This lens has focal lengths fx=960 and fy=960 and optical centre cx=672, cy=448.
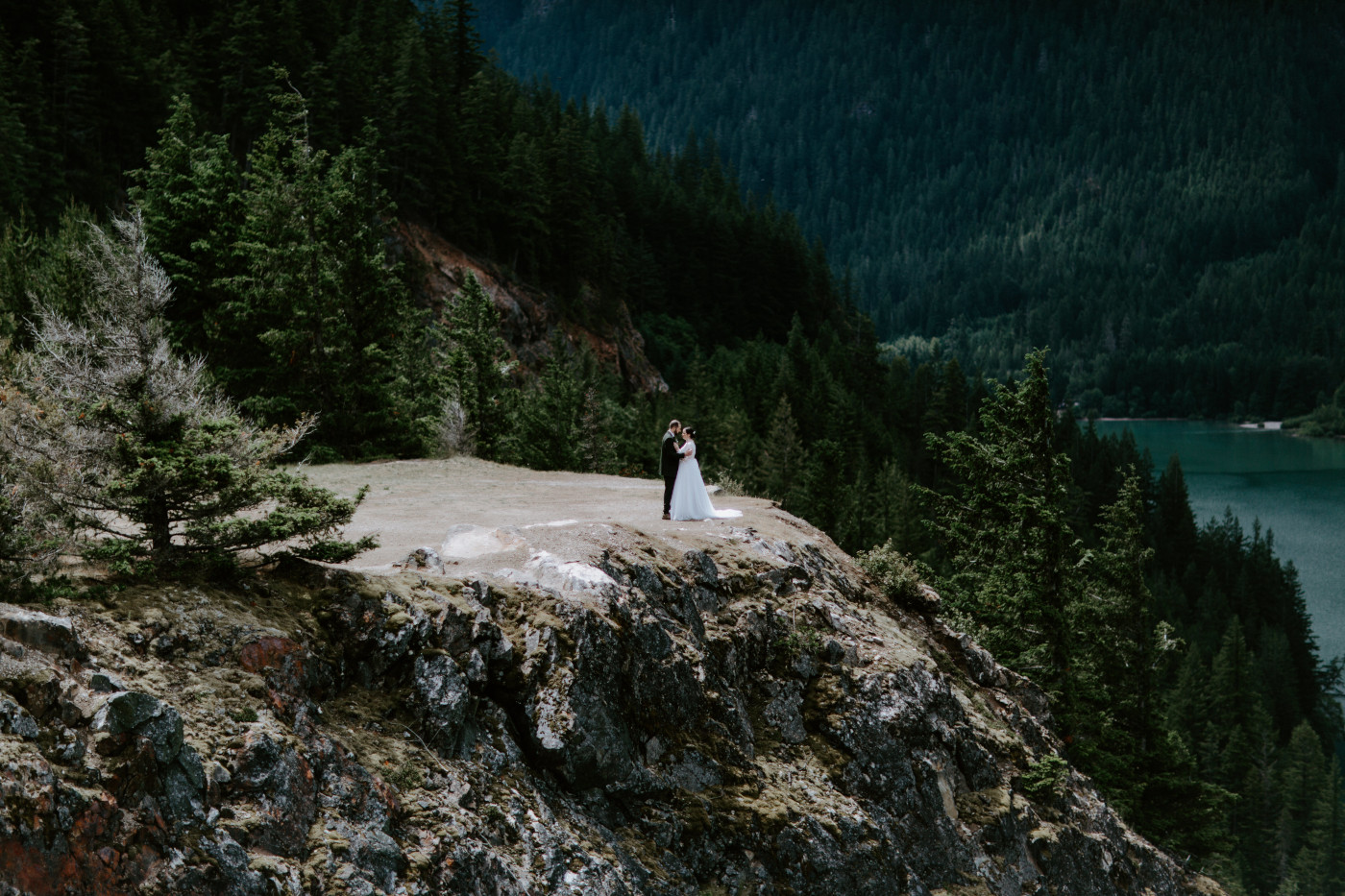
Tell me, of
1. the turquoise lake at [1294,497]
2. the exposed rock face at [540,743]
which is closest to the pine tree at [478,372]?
the exposed rock face at [540,743]

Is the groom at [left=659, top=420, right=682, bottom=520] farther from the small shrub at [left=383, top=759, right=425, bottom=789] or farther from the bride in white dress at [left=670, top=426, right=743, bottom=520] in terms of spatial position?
the small shrub at [left=383, top=759, right=425, bottom=789]

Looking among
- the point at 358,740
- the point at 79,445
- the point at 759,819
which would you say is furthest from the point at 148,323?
the point at 759,819

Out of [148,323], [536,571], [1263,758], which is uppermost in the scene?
[148,323]

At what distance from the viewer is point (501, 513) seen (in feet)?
58.6

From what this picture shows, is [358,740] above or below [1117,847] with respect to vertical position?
above

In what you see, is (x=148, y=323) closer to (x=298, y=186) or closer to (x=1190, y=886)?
(x=298, y=186)

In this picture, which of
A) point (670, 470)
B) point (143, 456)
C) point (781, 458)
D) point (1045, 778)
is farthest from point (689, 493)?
point (781, 458)

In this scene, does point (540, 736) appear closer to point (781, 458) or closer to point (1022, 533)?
point (1022, 533)

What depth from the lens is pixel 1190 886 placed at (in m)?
21.0

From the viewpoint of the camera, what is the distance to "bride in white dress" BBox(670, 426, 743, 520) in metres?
17.9

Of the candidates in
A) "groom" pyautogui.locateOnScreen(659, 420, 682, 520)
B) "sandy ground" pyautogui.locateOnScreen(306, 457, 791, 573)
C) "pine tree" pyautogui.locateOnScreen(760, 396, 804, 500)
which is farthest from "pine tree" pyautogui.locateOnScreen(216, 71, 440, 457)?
"pine tree" pyautogui.locateOnScreen(760, 396, 804, 500)

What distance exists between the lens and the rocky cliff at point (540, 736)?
7609 mm

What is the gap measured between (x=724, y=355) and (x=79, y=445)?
283 feet

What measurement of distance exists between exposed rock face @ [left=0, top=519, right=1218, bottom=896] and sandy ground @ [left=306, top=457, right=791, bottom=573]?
0.63m
